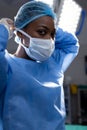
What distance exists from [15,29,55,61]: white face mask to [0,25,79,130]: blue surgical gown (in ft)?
0.12

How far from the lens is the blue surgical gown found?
117 cm

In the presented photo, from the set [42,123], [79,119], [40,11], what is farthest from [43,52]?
[79,119]

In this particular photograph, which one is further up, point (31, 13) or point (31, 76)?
point (31, 13)

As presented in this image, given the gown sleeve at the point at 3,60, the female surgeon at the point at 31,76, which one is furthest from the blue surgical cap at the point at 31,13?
the gown sleeve at the point at 3,60

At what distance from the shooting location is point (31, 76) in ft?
4.08

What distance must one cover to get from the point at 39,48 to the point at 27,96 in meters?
0.24

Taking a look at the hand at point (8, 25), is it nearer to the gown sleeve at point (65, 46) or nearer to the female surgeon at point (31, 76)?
the female surgeon at point (31, 76)

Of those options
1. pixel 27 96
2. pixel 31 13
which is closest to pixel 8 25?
pixel 31 13

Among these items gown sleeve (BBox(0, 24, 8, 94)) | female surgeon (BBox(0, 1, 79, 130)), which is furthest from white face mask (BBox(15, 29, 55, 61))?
gown sleeve (BBox(0, 24, 8, 94))

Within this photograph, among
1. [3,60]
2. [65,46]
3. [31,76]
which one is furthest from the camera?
[65,46]

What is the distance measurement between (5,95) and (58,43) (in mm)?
452

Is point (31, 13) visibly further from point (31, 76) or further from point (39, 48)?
point (31, 76)

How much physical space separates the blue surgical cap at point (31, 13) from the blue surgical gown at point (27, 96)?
139 mm

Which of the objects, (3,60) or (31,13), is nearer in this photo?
(3,60)
